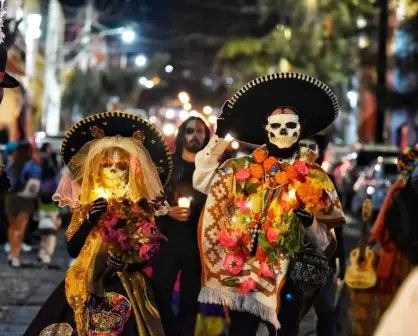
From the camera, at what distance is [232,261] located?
6.58 metres

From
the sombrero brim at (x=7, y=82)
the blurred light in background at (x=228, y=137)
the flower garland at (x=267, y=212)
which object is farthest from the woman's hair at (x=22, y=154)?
the flower garland at (x=267, y=212)

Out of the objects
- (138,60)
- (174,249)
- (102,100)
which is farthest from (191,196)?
(138,60)

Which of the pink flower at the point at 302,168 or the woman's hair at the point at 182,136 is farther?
the woman's hair at the point at 182,136

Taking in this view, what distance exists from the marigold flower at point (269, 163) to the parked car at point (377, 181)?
15.1m

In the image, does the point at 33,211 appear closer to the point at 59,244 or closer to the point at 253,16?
the point at 59,244

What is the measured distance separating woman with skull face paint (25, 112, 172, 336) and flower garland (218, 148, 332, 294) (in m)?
0.55

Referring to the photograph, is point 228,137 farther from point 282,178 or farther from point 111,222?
point 111,222

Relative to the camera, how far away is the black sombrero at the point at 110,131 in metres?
6.62

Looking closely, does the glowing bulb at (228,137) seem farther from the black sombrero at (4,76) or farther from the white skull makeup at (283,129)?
the black sombrero at (4,76)

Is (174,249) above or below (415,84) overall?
below

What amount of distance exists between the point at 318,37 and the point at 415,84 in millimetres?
7521

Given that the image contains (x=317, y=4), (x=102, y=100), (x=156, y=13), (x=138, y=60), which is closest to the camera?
(x=317, y=4)

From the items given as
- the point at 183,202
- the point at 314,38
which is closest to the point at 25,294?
the point at 183,202

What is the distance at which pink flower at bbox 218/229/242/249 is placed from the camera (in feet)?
21.3
